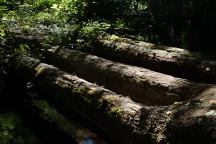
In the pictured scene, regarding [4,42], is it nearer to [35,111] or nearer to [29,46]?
[29,46]

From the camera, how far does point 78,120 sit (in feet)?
26.5

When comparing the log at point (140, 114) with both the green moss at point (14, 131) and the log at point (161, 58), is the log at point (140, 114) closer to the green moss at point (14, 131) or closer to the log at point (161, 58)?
the green moss at point (14, 131)

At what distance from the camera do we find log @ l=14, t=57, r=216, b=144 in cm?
440

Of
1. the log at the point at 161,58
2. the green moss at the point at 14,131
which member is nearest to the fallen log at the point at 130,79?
the log at the point at 161,58

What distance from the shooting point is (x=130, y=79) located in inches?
304

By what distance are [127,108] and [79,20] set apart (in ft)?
31.4

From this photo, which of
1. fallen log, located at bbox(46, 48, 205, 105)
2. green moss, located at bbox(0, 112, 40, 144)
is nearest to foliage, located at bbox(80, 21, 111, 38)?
fallen log, located at bbox(46, 48, 205, 105)

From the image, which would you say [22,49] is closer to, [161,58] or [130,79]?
[130,79]

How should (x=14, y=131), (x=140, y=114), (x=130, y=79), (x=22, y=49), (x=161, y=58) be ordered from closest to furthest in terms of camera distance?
(x=140, y=114)
(x=14, y=131)
(x=130, y=79)
(x=161, y=58)
(x=22, y=49)

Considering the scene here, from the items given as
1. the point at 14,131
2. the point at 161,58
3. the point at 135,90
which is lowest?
the point at 14,131

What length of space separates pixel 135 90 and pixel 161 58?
133 cm

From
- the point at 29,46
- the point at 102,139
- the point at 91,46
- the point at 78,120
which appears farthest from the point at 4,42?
the point at 102,139

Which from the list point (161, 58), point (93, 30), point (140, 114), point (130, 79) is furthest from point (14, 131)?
point (93, 30)

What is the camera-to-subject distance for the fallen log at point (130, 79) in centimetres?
673
